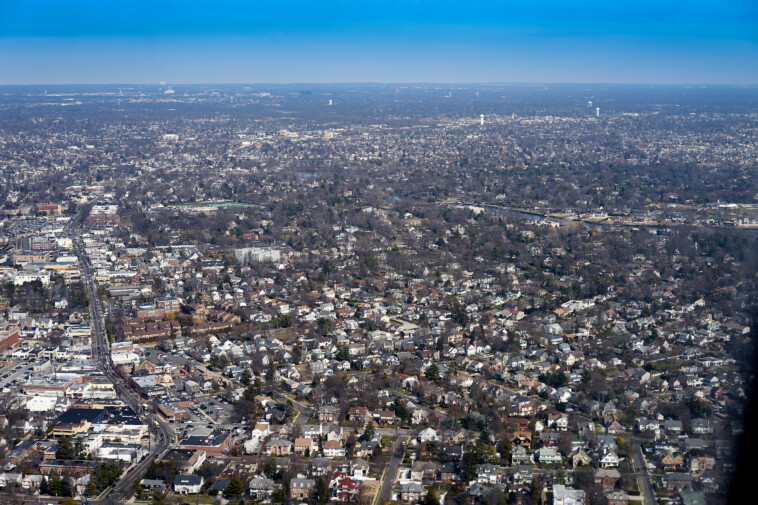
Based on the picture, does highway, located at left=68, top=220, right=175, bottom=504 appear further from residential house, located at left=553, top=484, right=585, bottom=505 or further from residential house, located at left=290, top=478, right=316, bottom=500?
residential house, located at left=553, top=484, right=585, bottom=505

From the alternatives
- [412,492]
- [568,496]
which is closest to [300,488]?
[412,492]

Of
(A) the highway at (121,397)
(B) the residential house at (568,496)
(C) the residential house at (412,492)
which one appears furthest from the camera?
(A) the highway at (121,397)

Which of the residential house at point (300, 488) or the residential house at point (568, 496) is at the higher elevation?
the residential house at point (568, 496)

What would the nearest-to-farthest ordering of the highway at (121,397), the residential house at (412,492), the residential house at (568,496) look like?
the residential house at (568,496)
the residential house at (412,492)
the highway at (121,397)

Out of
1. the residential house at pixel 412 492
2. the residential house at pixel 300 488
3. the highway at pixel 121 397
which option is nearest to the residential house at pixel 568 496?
the residential house at pixel 412 492

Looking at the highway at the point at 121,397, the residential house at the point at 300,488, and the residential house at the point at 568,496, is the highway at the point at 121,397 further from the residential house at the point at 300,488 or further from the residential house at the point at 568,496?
the residential house at the point at 568,496

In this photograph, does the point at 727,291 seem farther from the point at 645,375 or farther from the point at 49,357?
the point at 49,357

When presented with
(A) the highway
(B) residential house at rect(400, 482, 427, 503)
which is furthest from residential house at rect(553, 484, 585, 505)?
(A) the highway

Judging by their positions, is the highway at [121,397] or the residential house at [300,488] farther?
the highway at [121,397]
